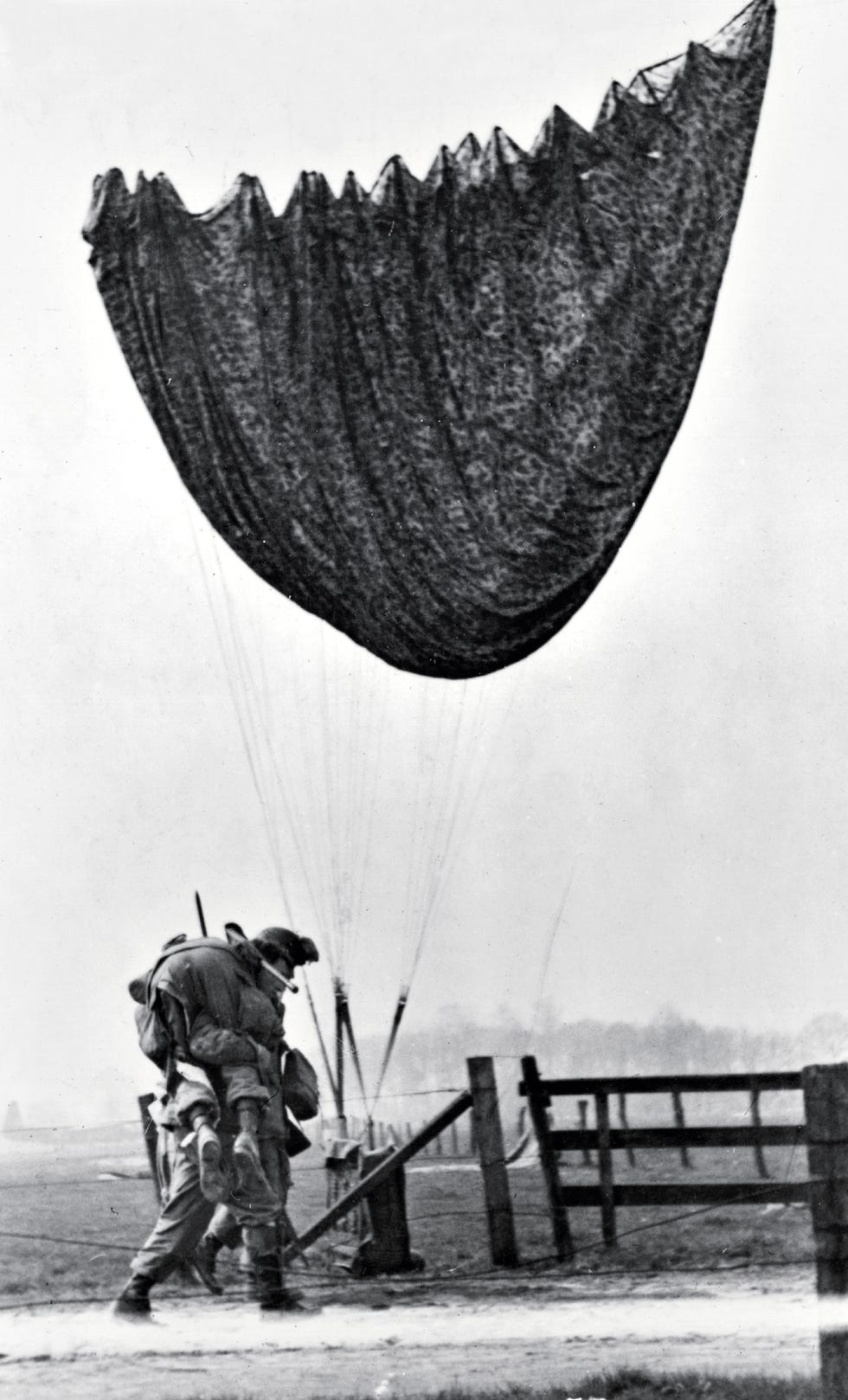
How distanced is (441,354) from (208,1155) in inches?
134

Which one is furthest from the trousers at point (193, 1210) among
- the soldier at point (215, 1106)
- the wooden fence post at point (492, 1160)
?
the wooden fence post at point (492, 1160)

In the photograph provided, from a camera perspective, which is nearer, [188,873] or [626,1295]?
[626,1295]

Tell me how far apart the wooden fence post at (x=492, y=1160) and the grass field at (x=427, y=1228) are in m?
0.08

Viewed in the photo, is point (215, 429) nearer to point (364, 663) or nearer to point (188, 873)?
point (364, 663)

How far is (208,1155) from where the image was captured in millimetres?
6531

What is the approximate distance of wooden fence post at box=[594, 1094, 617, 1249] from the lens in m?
7.61

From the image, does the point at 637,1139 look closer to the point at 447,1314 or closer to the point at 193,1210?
the point at 447,1314

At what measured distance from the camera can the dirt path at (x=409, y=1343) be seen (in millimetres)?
6324

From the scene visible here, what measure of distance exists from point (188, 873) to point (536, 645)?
84.9 inches

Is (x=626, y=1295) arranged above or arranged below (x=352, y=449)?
below

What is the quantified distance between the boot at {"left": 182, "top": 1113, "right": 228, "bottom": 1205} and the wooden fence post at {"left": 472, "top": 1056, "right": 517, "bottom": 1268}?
1383 mm

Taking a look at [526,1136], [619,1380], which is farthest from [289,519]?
[619,1380]

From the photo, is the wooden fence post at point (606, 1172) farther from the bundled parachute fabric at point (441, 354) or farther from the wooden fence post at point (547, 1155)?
the bundled parachute fabric at point (441, 354)

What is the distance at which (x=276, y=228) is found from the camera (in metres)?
7.35
